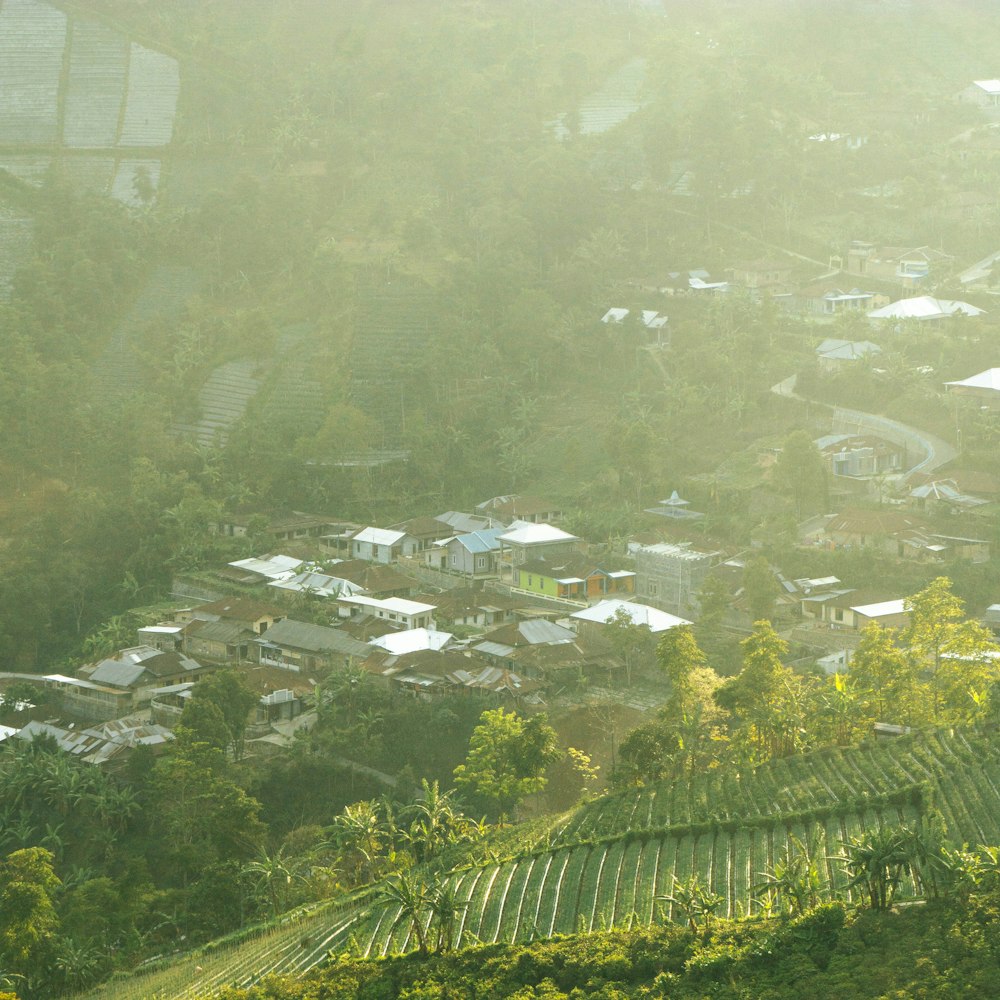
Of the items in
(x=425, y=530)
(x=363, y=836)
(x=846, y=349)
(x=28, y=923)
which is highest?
(x=846, y=349)

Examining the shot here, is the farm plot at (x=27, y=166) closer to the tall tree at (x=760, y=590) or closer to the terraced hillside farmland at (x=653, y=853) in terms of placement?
the tall tree at (x=760, y=590)

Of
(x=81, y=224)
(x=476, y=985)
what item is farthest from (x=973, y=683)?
(x=81, y=224)

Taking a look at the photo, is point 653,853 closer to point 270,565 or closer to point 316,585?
point 316,585

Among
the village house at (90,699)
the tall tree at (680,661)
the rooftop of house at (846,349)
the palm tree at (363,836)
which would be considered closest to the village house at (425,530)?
the village house at (90,699)

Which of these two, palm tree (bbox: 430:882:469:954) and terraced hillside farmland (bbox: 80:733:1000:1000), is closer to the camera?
palm tree (bbox: 430:882:469:954)

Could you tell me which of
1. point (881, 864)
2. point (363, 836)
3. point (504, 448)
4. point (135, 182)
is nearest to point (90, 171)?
point (135, 182)

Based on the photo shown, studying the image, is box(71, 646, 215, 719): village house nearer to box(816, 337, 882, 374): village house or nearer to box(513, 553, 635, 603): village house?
box(513, 553, 635, 603): village house

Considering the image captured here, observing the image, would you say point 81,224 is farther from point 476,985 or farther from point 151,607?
point 476,985

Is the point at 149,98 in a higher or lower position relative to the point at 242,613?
higher

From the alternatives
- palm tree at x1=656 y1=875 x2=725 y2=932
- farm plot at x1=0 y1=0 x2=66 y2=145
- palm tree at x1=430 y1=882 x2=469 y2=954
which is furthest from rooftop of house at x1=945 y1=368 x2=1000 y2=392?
farm plot at x1=0 y1=0 x2=66 y2=145
